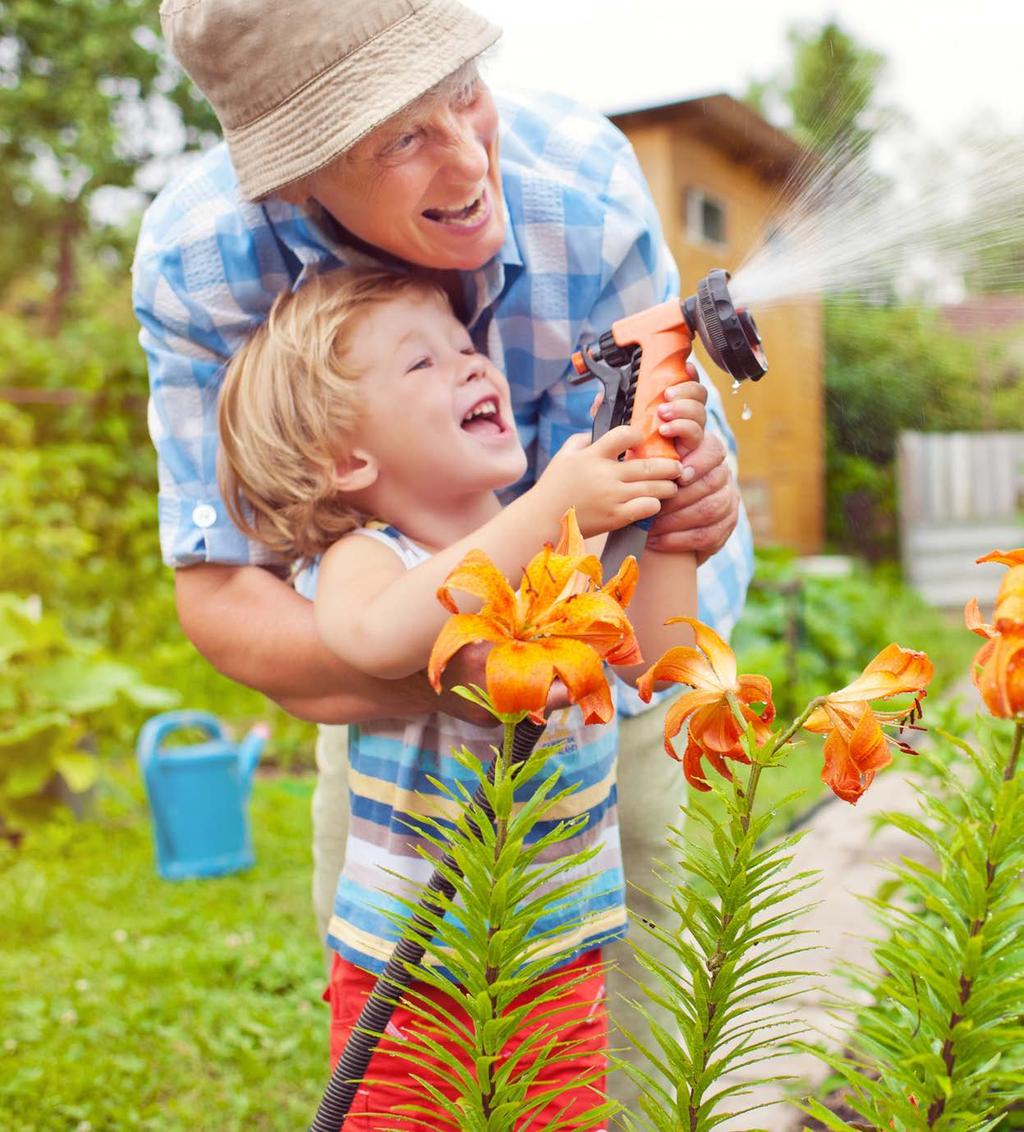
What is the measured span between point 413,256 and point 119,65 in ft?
37.5

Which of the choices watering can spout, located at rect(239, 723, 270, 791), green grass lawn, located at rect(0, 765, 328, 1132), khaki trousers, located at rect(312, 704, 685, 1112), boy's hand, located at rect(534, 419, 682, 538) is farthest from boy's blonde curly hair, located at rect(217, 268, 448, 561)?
watering can spout, located at rect(239, 723, 270, 791)

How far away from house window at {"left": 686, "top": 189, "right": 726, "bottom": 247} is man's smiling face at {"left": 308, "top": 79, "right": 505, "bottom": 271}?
8.37 meters

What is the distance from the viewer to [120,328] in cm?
773

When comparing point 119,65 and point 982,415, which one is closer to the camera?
point 119,65

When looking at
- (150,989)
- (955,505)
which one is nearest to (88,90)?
(955,505)

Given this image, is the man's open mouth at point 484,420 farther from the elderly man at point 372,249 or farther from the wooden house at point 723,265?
the wooden house at point 723,265

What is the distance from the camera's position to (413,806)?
159cm

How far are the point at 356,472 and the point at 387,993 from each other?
27.9 inches

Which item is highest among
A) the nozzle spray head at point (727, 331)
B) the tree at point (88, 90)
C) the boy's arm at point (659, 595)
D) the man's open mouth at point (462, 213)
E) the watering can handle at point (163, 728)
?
the tree at point (88, 90)

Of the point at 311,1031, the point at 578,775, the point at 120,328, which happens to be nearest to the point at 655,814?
the point at 578,775

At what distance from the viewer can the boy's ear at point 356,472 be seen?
1.58m

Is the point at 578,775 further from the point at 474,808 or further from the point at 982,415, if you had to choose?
the point at 982,415

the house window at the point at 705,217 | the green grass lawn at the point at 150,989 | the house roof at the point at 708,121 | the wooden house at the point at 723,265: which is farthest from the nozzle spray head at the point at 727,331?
the house window at the point at 705,217

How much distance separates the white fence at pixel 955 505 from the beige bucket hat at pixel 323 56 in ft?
31.9
